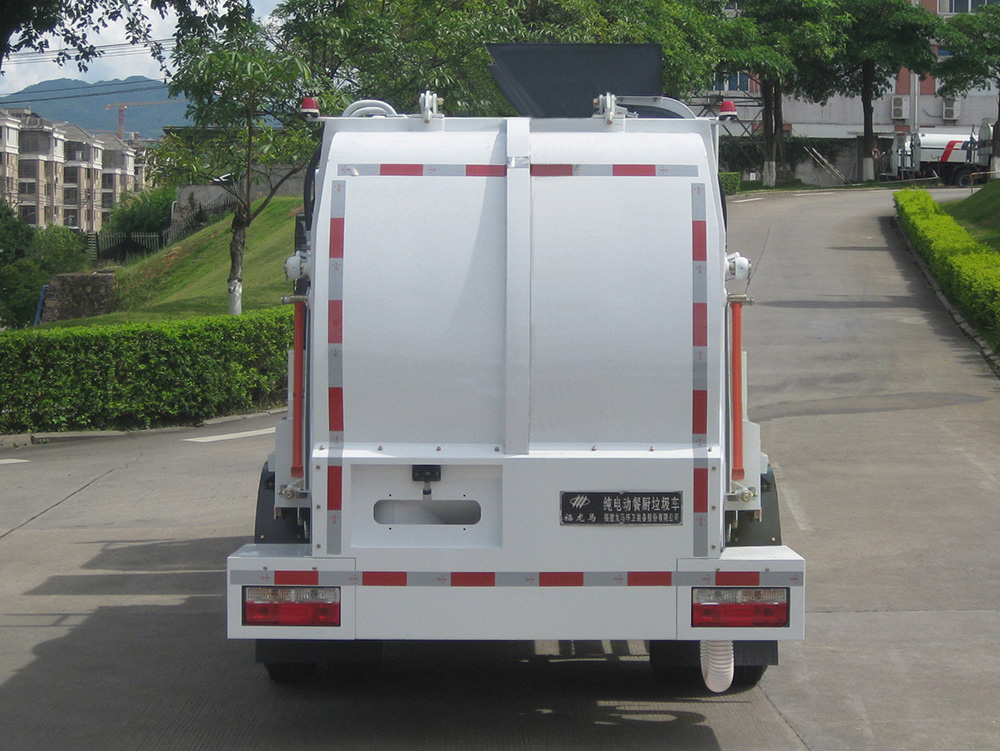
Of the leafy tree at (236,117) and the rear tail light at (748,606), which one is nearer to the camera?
the rear tail light at (748,606)

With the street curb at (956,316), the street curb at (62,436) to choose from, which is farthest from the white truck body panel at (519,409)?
the street curb at (956,316)

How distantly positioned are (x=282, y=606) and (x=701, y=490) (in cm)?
175

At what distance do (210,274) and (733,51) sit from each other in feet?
67.2

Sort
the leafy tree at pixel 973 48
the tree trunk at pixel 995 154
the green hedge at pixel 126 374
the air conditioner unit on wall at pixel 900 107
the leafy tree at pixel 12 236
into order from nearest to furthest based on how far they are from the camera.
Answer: the green hedge at pixel 126 374 < the tree trunk at pixel 995 154 < the leafy tree at pixel 973 48 < the leafy tree at pixel 12 236 < the air conditioner unit on wall at pixel 900 107

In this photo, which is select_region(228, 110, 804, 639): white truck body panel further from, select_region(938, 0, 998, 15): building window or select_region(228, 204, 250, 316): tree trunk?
select_region(938, 0, 998, 15): building window

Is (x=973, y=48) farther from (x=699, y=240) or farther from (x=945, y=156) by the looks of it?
(x=699, y=240)

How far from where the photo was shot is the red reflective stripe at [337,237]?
16.6 ft

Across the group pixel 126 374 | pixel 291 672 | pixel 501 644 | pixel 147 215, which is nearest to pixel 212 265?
pixel 126 374

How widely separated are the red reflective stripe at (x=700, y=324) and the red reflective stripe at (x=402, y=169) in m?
1.25

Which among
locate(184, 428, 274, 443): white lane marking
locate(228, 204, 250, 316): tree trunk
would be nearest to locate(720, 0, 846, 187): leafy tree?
locate(228, 204, 250, 316): tree trunk

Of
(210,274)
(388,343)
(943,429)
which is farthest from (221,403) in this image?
(210,274)

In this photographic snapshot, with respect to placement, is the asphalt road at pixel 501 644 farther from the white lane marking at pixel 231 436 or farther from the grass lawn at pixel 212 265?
the grass lawn at pixel 212 265

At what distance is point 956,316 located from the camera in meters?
21.2

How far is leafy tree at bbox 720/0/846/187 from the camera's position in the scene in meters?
45.4
